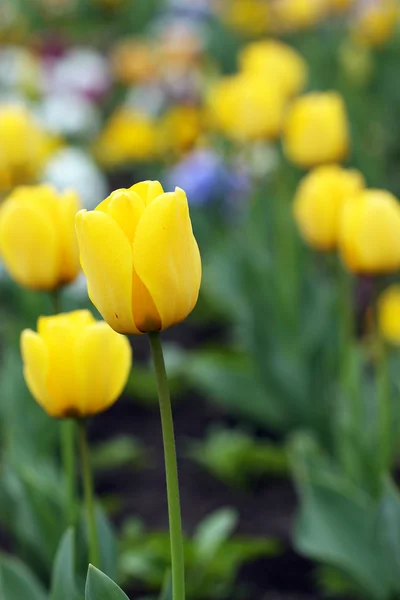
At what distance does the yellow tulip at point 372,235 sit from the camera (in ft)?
3.85

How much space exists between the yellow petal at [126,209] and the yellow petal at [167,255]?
2cm

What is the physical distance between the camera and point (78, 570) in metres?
1.08

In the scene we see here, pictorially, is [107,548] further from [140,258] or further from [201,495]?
[201,495]

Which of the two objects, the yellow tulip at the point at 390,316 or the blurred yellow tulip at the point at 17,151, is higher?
the blurred yellow tulip at the point at 17,151

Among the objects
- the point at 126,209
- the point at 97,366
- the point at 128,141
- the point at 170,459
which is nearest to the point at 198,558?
the point at 97,366

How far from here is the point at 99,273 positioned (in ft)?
2.33

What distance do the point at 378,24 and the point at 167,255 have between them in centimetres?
324

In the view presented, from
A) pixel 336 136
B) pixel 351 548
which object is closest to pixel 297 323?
pixel 336 136

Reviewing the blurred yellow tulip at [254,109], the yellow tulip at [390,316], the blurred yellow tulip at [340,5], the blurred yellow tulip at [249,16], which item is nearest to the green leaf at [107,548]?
the blurred yellow tulip at [254,109]

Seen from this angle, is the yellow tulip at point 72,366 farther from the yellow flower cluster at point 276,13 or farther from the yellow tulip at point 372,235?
the yellow flower cluster at point 276,13

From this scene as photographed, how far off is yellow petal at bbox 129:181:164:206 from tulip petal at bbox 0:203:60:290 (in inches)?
13.6

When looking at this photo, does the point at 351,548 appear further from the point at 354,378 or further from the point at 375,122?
the point at 375,122

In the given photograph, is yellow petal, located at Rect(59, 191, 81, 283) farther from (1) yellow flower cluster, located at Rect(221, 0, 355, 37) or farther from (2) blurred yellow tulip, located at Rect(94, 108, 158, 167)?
(1) yellow flower cluster, located at Rect(221, 0, 355, 37)

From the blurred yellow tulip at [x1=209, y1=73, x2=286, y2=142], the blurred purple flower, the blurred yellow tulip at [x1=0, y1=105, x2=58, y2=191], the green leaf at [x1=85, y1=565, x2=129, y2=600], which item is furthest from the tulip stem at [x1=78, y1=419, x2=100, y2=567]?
the blurred purple flower
